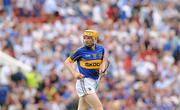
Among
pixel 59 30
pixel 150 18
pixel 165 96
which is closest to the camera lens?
pixel 165 96

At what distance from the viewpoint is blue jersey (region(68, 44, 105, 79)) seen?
14125 millimetres

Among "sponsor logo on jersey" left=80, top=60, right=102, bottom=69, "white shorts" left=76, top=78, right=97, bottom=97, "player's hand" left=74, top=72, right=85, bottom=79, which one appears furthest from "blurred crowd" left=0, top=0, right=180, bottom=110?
"player's hand" left=74, top=72, right=85, bottom=79

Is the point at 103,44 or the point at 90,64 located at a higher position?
the point at 90,64

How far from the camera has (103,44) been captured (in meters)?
23.6

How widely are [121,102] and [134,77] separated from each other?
1.70 m

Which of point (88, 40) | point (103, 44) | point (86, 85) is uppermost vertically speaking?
point (88, 40)

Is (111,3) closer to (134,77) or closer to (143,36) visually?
(143,36)

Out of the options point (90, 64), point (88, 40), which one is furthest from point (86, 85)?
point (88, 40)

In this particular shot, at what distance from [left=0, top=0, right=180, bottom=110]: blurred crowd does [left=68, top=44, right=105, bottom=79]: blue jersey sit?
576 centimetres

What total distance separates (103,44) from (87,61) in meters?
9.49

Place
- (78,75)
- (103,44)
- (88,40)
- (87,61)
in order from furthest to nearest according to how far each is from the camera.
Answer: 1. (103,44)
2. (87,61)
3. (88,40)
4. (78,75)

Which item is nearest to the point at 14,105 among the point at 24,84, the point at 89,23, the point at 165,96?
the point at 24,84

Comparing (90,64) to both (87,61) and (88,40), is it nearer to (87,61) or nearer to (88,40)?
(87,61)

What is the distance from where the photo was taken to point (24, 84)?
2059 cm
